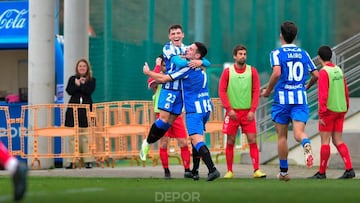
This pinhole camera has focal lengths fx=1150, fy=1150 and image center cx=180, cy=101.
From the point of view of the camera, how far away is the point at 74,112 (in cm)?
1912

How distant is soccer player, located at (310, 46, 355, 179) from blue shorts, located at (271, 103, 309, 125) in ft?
3.35

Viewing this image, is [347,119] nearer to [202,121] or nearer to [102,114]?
[102,114]

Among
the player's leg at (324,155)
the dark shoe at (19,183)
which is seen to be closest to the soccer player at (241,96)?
the player's leg at (324,155)

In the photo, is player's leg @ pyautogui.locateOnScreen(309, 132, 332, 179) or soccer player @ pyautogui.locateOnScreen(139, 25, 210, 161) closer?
soccer player @ pyautogui.locateOnScreen(139, 25, 210, 161)

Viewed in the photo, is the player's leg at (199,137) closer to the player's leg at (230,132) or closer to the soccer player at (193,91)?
the soccer player at (193,91)

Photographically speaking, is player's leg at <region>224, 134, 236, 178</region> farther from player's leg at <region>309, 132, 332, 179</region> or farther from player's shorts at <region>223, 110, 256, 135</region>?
player's leg at <region>309, 132, 332, 179</region>

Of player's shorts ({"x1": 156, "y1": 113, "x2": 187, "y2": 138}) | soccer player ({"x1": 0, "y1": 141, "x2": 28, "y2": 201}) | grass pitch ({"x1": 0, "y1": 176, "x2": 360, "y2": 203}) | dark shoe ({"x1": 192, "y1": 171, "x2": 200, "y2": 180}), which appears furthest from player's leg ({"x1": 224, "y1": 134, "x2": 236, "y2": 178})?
soccer player ({"x1": 0, "y1": 141, "x2": 28, "y2": 201})

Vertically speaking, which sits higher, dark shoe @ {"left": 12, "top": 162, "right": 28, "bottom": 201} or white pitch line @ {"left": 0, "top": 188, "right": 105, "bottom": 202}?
dark shoe @ {"left": 12, "top": 162, "right": 28, "bottom": 201}

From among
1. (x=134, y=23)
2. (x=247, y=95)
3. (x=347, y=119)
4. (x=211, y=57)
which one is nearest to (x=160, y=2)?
(x=134, y=23)

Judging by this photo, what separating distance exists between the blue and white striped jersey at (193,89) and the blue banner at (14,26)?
7602mm

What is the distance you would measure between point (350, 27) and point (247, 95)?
1396 centimetres

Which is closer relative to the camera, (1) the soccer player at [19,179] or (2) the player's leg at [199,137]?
(1) the soccer player at [19,179]

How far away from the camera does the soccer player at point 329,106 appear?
1539cm

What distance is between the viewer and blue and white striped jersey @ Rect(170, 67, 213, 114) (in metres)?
14.1
